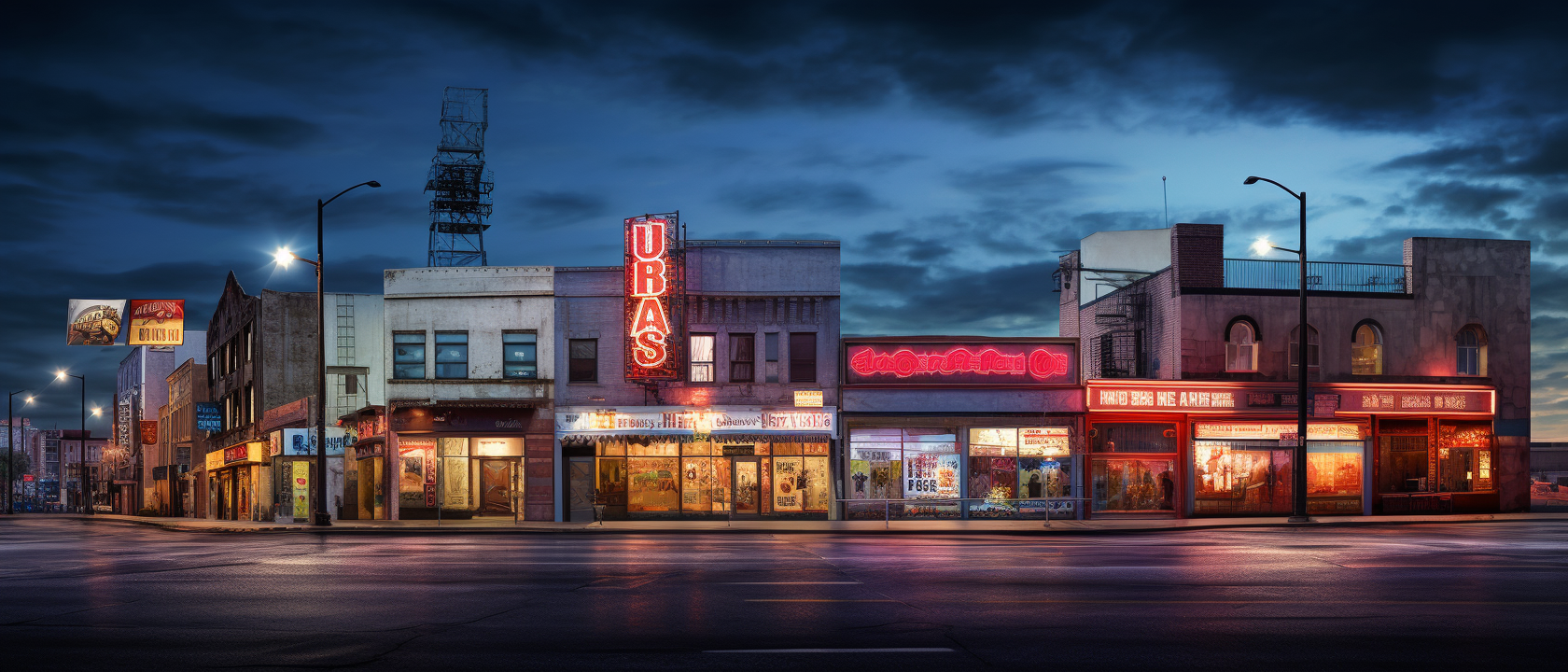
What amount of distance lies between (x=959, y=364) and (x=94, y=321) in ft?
185

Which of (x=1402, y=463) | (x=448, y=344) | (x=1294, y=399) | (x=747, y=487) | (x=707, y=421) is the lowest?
(x=747, y=487)

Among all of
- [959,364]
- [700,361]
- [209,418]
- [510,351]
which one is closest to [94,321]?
[209,418]

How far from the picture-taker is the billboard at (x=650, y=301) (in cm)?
3475

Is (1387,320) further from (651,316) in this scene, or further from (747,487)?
(651,316)

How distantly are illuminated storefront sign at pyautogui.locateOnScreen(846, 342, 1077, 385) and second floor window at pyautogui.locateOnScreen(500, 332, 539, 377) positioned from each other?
10401mm

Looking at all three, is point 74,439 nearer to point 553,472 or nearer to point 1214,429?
point 553,472

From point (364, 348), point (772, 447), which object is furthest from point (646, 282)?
point (364, 348)

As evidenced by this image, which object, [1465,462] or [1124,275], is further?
[1124,275]

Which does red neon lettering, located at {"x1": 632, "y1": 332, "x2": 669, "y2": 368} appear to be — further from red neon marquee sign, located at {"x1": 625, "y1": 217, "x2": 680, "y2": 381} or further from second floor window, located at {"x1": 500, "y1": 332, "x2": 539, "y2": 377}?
second floor window, located at {"x1": 500, "y1": 332, "x2": 539, "y2": 377}

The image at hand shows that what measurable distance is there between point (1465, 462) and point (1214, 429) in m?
9.36

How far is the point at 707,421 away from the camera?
118ft

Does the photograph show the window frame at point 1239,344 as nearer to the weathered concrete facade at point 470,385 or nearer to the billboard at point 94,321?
the weathered concrete facade at point 470,385

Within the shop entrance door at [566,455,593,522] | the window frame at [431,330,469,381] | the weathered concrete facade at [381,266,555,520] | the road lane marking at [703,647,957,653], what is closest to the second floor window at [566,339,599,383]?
the weathered concrete facade at [381,266,555,520]

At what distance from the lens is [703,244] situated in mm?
36781
